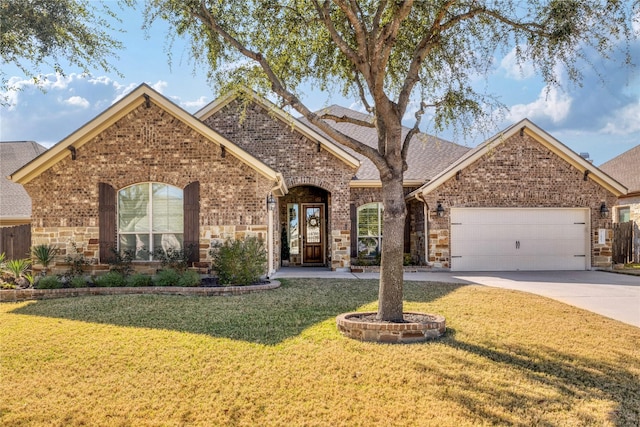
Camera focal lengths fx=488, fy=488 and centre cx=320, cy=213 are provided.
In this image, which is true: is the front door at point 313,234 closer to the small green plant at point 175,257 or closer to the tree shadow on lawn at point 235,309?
the small green plant at point 175,257

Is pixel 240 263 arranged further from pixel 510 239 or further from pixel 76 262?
pixel 510 239

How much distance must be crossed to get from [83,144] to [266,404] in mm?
10690

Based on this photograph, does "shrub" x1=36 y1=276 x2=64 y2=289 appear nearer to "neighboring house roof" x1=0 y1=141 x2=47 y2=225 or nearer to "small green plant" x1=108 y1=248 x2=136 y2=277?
"small green plant" x1=108 y1=248 x2=136 y2=277

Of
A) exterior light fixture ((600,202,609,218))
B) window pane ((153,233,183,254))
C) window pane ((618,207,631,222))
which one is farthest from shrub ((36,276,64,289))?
window pane ((618,207,631,222))

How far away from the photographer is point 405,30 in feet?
29.7

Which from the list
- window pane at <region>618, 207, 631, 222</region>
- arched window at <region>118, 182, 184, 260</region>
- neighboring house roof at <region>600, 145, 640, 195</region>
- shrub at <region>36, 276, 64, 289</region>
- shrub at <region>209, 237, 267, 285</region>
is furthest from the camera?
neighboring house roof at <region>600, 145, 640, 195</region>

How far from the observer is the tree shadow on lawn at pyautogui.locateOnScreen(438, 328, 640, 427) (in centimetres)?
449

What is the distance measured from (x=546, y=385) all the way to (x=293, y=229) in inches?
543

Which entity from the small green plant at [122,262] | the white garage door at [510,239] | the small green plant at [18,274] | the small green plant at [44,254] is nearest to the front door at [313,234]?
the white garage door at [510,239]

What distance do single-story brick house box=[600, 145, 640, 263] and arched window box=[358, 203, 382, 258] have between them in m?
10.1

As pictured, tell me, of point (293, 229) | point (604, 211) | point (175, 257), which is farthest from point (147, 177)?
point (604, 211)

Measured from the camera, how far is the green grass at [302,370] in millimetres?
4453

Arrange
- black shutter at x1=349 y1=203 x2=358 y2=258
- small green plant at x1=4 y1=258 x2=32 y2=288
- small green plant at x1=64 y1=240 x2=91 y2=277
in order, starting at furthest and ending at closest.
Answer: black shutter at x1=349 y1=203 x2=358 y2=258 < small green plant at x1=64 y1=240 x2=91 y2=277 < small green plant at x1=4 y1=258 x2=32 y2=288

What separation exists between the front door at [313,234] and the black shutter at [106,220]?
745 cm
